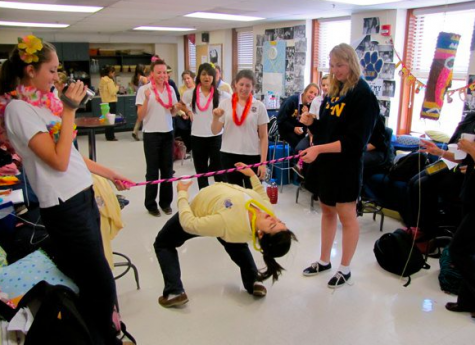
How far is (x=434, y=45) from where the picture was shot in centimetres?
513

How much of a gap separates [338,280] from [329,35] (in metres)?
5.02

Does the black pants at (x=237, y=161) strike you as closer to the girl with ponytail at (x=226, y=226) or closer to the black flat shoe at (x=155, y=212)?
the girl with ponytail at (x=226, y=226)

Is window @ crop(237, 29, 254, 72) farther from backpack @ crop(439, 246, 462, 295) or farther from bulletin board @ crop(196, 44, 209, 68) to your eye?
backpack @ crop(439, 246, 462, 295)

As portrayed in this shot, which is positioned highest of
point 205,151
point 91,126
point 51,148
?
point 51,148

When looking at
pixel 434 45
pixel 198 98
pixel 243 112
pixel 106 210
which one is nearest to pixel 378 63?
pixel 434 45

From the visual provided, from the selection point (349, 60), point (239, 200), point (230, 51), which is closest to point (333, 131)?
point (349, 60)

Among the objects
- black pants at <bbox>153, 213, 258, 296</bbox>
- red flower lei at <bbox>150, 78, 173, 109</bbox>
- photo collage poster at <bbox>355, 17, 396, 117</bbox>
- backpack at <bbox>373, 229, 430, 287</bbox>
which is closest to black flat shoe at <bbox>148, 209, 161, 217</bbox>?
red flower lei at <bbox>150, 78, 173, 109</bbox>

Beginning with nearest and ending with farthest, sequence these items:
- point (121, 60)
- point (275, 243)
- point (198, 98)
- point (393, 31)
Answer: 1. point (275, 243)
2. point (198, 98)
3. point (393, 31)
4. point (121, 60)

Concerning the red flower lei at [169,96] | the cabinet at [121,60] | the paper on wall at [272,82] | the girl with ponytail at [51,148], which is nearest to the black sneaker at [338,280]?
the girl with ponytail at [51,148]

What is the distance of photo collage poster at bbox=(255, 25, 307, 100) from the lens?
23.0ft

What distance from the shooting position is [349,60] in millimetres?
2453

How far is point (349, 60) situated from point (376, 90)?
3.38m

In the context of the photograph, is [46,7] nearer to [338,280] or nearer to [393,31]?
[393,31]

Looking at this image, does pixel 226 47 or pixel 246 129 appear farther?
pixel 226 47
